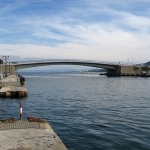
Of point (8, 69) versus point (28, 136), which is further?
point (8, 69)

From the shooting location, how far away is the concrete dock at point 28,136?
11.4 m

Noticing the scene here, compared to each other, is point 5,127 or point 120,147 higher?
point 5,127

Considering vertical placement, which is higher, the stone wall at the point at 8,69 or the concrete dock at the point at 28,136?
the stone wall at the point at 8,69

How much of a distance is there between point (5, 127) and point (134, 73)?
14148 cm

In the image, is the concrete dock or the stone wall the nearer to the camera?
the concrete dock

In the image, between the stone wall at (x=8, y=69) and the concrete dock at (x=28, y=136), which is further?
the stone wall at (x=8, y=69)

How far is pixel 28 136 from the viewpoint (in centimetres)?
1298

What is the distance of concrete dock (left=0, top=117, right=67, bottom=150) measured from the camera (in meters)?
11.4

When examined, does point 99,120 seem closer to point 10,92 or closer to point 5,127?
point 5,127

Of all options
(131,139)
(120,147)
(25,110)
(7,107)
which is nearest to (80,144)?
(120,147)

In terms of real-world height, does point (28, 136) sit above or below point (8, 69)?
below

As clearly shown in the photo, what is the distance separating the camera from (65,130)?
18188 mm

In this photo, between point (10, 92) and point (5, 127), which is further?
point (10, 92)

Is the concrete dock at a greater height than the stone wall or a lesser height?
lesser
